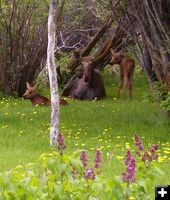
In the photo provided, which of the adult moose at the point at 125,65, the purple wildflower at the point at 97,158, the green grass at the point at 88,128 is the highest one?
the adult moose at the point at 125,65

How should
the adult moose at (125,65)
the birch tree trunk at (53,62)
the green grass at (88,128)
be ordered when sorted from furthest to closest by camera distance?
the adult moose at (125,65) < the birch tree trunk at (53,62) < the green grass at (88,128)

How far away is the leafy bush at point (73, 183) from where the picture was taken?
4891 millimetres

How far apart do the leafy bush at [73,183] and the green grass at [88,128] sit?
4064 mm

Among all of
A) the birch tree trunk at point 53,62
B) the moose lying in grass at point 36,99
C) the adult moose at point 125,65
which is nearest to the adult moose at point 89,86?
the adult moose at point 125,65

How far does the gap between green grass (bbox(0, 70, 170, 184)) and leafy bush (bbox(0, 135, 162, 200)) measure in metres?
4.06

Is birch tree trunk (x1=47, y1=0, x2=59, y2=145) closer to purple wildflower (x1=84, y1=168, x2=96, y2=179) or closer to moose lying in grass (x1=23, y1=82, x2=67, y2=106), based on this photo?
moose lying in grass (x1=23, y1=82, x2=67, y2=106)

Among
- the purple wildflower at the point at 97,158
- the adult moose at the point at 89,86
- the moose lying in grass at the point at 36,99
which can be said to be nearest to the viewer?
the purple wildflower at the point at 97,158

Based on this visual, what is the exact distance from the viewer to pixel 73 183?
514 centimetres

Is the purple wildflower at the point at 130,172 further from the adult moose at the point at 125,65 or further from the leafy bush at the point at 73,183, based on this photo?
the adult moose at the point at 125,65

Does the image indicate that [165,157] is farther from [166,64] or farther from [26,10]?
[26,10]

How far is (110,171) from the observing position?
32.6 ft

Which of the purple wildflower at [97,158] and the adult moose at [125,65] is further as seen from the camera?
the adult moose at [125,65]

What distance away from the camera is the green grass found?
11.6 metres

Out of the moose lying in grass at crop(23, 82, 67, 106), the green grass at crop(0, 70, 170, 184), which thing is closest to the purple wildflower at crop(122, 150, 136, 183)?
the green grass at crop(0, 70, 170, 184)
